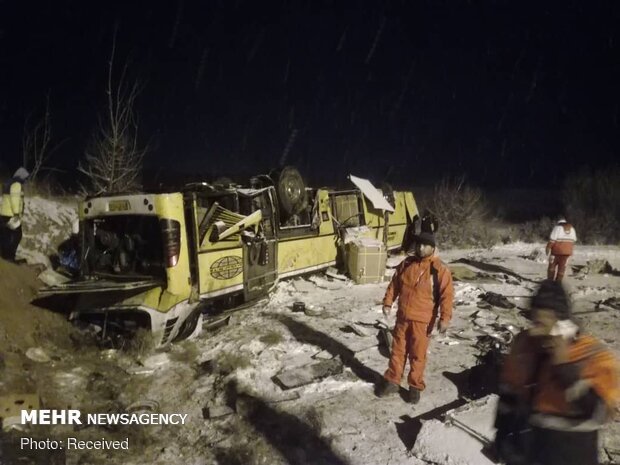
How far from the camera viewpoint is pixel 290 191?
8.46 meters

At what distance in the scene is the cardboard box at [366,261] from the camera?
9.55 meters

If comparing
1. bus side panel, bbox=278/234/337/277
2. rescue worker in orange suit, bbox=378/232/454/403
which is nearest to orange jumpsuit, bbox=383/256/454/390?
rescue worker in orange suit, bbox=378/232/454/403

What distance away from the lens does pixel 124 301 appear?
5.78 meters

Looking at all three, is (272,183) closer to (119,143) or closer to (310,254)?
(310,254)

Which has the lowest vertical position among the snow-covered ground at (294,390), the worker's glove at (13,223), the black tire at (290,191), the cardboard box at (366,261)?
the snow-covered ground at (294,390)

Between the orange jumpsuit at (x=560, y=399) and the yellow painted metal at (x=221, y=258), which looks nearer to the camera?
the orange jumpsuit at (x=560, y=399)

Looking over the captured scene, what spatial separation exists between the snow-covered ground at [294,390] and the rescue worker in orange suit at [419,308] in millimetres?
335

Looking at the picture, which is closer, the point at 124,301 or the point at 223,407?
the point at 223,407

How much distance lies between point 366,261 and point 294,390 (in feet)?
16.6

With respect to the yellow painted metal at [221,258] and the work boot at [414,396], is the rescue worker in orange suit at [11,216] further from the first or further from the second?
the work boot at [414,396]

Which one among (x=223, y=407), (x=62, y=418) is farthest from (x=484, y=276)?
(x=62, y=418)

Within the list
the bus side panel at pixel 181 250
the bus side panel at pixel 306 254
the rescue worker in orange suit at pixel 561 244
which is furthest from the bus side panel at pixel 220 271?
the rescue worker in orange suit at pixel 561 244

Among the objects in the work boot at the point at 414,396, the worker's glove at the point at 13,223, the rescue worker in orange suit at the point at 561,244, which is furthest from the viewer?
the rescue worker in orange suit at the point at 561,244

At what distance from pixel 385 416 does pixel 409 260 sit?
152 centimetres
